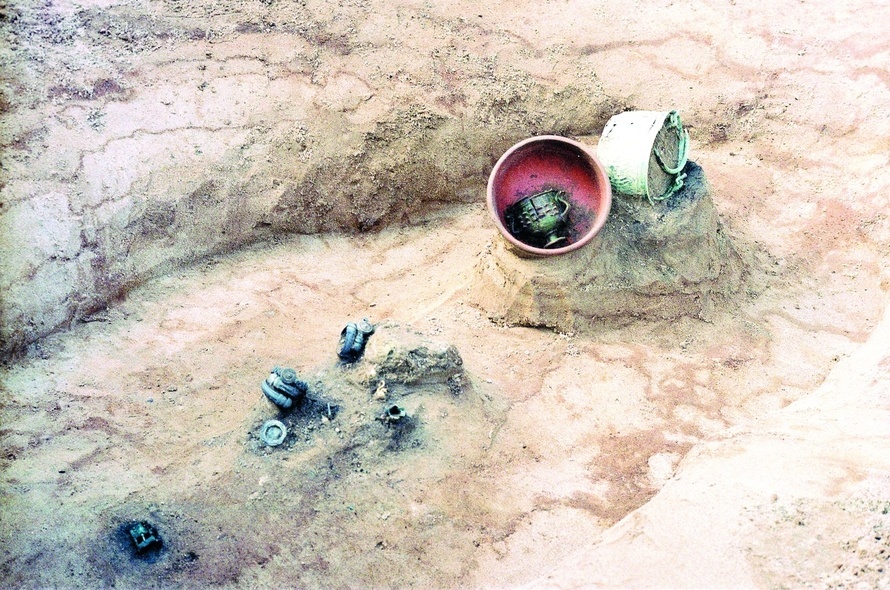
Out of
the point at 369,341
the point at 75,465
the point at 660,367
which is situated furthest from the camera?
the point at 660,367

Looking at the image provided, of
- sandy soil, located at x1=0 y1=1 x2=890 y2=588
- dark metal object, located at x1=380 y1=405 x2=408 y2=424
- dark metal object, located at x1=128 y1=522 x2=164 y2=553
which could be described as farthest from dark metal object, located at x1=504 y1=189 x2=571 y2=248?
dark metal object, located at x1=128 y1=522 x2=164 y2=553

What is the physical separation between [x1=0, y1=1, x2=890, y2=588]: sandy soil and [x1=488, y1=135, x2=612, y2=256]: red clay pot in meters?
0.64

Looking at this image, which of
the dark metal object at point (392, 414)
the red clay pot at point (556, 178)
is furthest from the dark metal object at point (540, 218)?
the dark metal object at point (392, 414)

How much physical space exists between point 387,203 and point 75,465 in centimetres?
312

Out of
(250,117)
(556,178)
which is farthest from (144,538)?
(250,117)

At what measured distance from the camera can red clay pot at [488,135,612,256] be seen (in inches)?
220

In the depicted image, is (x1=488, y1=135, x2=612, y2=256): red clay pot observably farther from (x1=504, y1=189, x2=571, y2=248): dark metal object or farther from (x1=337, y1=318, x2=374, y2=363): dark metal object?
(x1=337, y1=318, x2=374, y2=363): dark metal object

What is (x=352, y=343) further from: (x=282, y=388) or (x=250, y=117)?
(x=250, y=117)

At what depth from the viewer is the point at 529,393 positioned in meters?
5.23

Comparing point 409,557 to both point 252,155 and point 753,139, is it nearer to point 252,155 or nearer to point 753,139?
point 252,155

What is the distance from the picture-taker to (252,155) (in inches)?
252

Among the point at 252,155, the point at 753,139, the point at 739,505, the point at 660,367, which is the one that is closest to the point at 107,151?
the point at 252,155

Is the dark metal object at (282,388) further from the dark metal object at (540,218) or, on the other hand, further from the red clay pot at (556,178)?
the dark metal object at (540,218)

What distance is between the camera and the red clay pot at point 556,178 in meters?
5.58
